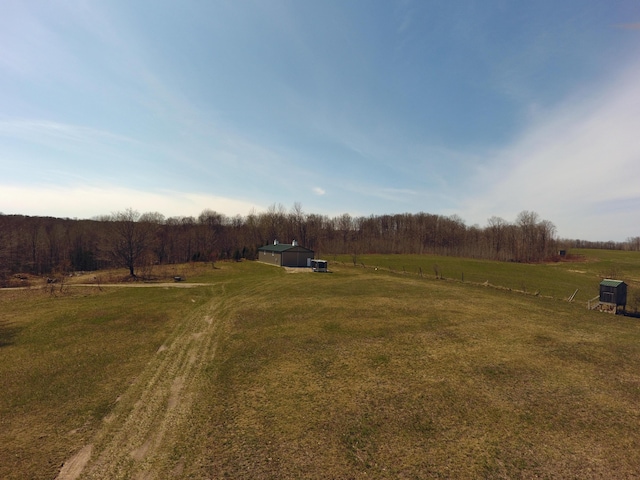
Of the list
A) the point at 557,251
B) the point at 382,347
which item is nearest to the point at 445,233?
the point at 557,251

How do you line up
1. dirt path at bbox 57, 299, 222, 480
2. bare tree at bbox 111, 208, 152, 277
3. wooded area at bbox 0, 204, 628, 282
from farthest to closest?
wooded area at bbox 0, 204, 628, 282
bare tree at bbox 111, 208, 152, 277
dirt path at bbox 57, 299, 222, 480

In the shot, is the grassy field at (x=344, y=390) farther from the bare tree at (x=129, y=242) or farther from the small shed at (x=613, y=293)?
the bare tree at (x=129, y=242)

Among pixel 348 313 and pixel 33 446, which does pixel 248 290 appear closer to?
pixel 348 313

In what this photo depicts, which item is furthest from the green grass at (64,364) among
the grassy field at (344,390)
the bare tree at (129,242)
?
the bare tree at (129,242)

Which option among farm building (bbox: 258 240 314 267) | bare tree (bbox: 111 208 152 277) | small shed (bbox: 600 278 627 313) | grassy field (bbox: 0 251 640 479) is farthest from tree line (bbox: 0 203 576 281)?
small shed (bbox: 600 278 627 313)

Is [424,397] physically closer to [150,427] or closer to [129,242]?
[150,427]

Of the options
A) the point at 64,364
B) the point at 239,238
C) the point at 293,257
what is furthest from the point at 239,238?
the point at 64,364

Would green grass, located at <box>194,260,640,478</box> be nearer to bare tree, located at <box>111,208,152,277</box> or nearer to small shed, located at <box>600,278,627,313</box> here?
small shed, located at <box>600,278,627,313</box>

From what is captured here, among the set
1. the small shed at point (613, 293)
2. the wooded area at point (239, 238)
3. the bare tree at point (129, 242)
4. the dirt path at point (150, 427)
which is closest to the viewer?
the dirt path at point (150, 427)
